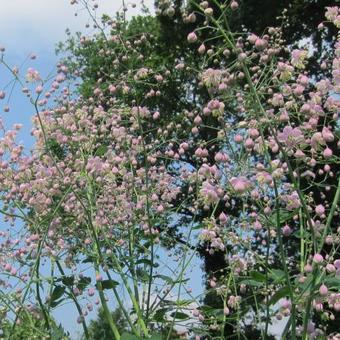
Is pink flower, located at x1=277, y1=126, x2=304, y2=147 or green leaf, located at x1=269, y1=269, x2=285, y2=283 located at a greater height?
pink flower, located at x1=277, y1=126, x2=304, y2=147

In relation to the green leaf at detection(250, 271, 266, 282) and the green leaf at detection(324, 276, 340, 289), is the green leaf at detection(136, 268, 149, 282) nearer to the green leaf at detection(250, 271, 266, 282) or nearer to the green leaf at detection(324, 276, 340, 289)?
the green leaf at detection(250, 271, 266, 282)

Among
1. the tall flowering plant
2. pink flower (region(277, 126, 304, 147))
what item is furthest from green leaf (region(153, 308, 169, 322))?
pink flower (region(277, 126, 304, 147))

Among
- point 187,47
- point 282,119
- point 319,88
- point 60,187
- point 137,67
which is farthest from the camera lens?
point 187,47

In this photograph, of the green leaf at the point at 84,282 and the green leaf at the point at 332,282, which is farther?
the green leaf at the point at 84,282

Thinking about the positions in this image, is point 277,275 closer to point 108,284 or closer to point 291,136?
point 291,136

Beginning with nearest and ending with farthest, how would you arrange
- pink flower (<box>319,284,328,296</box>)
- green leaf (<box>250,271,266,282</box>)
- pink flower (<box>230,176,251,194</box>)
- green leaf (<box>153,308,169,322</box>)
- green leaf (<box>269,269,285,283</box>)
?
pink flower (<box>319,284,328,296</box>), pink flower (<box>230,176,251,194</box>), green leaf (<box>269,269,285,283</box>), green leaf (<box>250,271,266,282</box>), green leaf (<box>153,308,169,322</box>)

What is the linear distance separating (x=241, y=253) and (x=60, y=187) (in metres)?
1.27

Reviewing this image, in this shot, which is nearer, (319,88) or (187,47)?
(319,88)

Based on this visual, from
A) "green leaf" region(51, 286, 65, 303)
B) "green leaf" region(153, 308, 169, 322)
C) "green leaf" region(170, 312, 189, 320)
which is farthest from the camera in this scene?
"green leaf" region(170, 312, 189, 320)

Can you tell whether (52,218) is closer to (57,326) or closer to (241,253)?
(57,326)

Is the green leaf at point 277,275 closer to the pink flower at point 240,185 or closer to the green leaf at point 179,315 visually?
the pink flower at point 240,185

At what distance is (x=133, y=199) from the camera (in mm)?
4930

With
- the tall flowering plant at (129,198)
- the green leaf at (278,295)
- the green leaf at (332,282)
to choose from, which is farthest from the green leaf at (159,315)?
the green leaf at (332,282)

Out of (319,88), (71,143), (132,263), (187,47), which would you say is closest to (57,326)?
(132,263)
